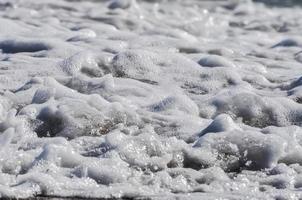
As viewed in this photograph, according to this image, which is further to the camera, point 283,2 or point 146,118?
point 283,2

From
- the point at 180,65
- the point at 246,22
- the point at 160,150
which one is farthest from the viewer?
the point at 246,22

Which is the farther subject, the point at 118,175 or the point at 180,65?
the point at 180,65

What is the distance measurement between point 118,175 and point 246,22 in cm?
520

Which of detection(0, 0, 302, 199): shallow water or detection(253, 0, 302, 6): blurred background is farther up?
detection(0, 0, 302, 199): shallow water

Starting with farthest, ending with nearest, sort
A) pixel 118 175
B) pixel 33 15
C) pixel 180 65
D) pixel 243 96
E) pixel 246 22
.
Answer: pixel 246 22, pixel 33 15, pixel 180 65, pixel 243 96, pixel 118 175

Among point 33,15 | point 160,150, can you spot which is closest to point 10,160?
point 160,150

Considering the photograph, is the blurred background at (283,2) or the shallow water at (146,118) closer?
the shallow water at (146,118)

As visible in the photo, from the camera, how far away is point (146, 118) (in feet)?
11.5

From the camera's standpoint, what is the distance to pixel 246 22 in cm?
774

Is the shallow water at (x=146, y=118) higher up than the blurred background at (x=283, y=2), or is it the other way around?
the shallow water at (x=146, y=118)

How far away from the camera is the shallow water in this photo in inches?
111

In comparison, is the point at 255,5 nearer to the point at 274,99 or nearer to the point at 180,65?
the point at 180,65

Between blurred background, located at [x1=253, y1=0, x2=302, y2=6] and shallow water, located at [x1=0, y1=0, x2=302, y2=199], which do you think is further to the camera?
Answer: blurred background, located at [x1=253, y1=0, x2=302, y2=6]

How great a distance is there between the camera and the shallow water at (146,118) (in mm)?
2832
